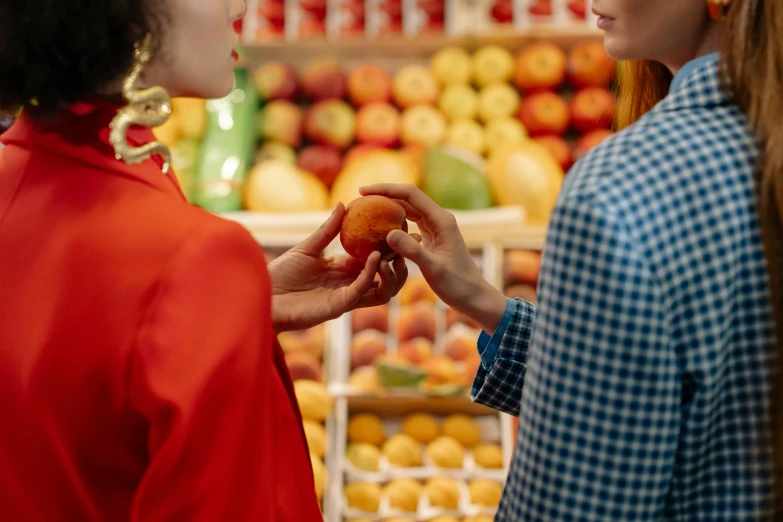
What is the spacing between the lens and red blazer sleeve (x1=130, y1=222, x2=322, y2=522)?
0.86 metres

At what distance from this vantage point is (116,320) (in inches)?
35.3

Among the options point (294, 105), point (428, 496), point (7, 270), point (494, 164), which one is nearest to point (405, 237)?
point (7, 270)

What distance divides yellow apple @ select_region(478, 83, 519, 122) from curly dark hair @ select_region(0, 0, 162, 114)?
2.52 m

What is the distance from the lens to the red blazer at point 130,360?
87 centimetres

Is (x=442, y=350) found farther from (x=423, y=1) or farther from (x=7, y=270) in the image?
(x=7, y=270)

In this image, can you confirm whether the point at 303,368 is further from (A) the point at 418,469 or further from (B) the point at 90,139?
(B) the point at 90,139

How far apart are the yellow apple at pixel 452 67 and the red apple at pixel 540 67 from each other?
0.19 meters

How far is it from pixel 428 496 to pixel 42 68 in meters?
2.15

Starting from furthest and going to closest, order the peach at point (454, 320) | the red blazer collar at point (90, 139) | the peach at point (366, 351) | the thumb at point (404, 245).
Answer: the peach at point (454, 320) < the peach at point (366, 351) < the thumb at point (404, 245) < the red blazer collar at point (90, 139)

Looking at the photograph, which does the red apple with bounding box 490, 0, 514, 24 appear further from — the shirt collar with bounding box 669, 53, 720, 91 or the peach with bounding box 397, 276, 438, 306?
the shirt collar with bounding box 669, 53, 720, 91

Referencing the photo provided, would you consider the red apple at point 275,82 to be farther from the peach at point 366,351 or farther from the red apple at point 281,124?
the peach at point 366,351

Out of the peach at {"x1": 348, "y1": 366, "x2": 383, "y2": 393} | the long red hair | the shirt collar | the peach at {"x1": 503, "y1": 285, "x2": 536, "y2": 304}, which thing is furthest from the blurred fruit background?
the long red hair

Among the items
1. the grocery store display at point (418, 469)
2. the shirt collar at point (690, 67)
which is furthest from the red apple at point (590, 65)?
the shirt collar at point (690, 67)

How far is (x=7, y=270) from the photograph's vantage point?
955 millimetres
